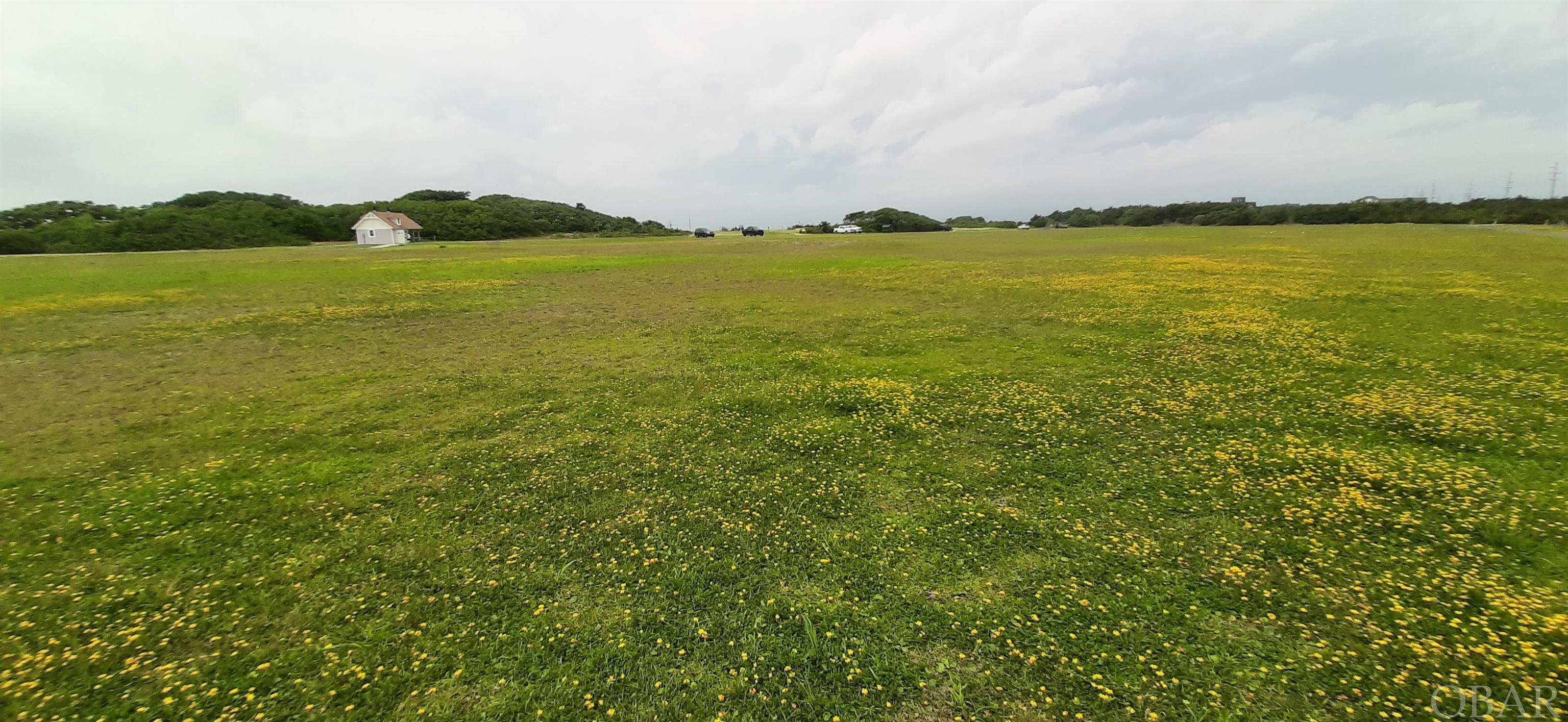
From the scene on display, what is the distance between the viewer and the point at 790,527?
23.2ft

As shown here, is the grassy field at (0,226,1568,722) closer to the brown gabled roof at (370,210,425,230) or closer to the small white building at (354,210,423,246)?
the small white building at (354,210,423,246)

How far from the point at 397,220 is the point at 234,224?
23257 millimetres

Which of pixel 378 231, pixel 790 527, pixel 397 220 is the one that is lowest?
pixel 790 527

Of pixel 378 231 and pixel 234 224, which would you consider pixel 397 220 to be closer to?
pixel 378 231

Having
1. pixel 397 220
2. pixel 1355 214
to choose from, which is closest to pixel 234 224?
pixel 397 220

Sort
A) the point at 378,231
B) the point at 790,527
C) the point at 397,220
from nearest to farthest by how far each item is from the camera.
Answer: the point at 790,527 < the point at 378,231 < the point at 397,220

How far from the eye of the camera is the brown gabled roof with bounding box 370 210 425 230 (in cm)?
9081

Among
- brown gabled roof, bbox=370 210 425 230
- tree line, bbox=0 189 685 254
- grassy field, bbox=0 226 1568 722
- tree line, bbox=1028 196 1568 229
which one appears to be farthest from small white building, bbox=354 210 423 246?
tree line, bbox=1028 196 1568 229

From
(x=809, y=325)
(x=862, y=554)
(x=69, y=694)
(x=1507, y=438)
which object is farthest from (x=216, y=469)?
(x=1507, y=438)

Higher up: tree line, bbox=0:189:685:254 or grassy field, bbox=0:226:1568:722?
tree line, bbox=0:189:685:254

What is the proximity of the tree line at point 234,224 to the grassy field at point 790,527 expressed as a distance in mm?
95341

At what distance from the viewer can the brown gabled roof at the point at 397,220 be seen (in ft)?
298

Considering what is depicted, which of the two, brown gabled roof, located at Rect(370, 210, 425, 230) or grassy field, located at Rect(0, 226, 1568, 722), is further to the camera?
brown gabled roof, located at Rect(370, 210, 425, 230)

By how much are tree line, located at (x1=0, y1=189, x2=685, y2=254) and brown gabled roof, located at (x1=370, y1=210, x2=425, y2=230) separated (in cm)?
709
